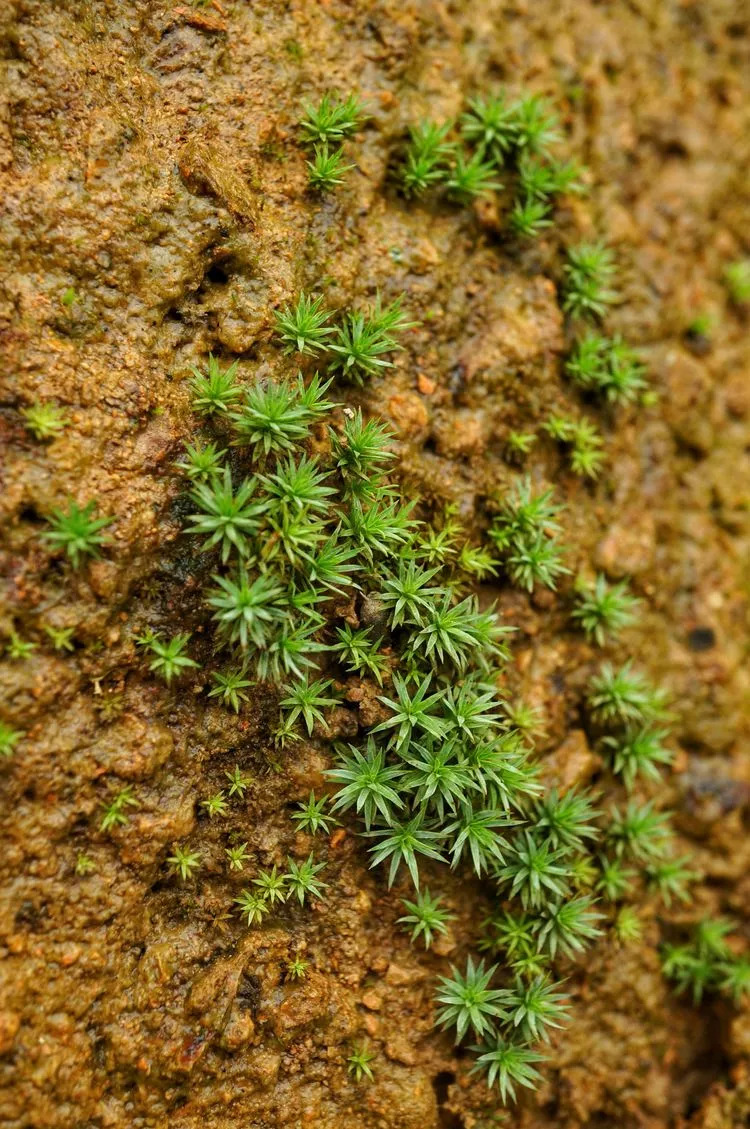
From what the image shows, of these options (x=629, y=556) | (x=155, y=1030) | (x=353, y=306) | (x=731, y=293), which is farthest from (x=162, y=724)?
(x=731, y=293)

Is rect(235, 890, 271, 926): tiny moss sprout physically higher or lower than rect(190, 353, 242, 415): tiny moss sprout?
lower

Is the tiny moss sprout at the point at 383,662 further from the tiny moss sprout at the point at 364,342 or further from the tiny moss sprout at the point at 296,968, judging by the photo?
the tiny moss sprout at the point at 296,968

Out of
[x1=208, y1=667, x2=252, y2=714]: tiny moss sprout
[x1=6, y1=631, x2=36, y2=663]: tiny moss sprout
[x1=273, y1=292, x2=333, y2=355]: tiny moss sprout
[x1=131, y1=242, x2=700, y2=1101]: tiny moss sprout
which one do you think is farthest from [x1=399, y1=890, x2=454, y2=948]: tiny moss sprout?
[x1=273, y1=292, x2=333, y2=355]: tiny moss sprout

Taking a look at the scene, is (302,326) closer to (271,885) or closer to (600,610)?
(600,610)

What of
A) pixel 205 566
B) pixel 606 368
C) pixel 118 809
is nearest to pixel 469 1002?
pixel 118 809

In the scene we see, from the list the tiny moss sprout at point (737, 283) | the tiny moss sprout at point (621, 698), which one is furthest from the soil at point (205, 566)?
the tiny moss sprout at point (737, 283)

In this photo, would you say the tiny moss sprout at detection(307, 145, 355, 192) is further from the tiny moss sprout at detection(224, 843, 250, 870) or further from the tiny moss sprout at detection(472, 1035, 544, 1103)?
the tiny moss sprout at detection(472, 1035, 544, 1103)
